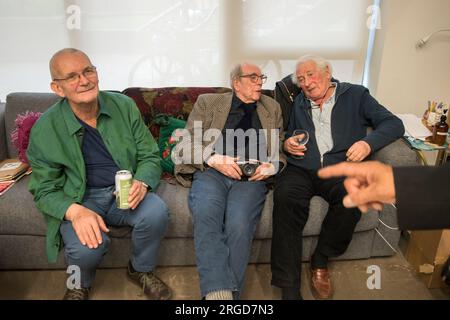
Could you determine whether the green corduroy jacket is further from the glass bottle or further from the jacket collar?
the glass bottle

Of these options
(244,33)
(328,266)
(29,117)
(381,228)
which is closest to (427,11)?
(244,33)

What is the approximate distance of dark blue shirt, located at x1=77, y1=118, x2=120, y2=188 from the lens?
1.72m

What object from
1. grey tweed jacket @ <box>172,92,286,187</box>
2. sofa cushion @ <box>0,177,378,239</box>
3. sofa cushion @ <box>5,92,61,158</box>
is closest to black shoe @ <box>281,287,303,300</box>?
sofa cushion @ <box>0,177,378,239</box>

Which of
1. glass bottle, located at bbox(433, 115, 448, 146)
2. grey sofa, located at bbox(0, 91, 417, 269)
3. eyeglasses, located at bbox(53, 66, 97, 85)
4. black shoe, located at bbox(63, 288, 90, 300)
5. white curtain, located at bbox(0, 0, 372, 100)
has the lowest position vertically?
black shoe, located at bbox(63, 288, 90, 300)

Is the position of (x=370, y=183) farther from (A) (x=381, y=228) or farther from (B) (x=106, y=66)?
(B) (x=106, y=66)

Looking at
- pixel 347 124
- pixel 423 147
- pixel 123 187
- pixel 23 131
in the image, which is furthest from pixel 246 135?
pixel 23 131

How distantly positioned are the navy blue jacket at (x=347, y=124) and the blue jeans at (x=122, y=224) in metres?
0.78

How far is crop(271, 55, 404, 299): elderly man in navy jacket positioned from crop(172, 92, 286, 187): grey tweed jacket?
87mm

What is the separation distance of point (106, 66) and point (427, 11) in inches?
88.3

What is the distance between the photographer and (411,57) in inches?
101

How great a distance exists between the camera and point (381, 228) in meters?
1.92

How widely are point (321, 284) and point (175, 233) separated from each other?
738mm

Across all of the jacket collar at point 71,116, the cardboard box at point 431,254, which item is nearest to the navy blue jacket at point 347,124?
the cardboard box at point 431,254
